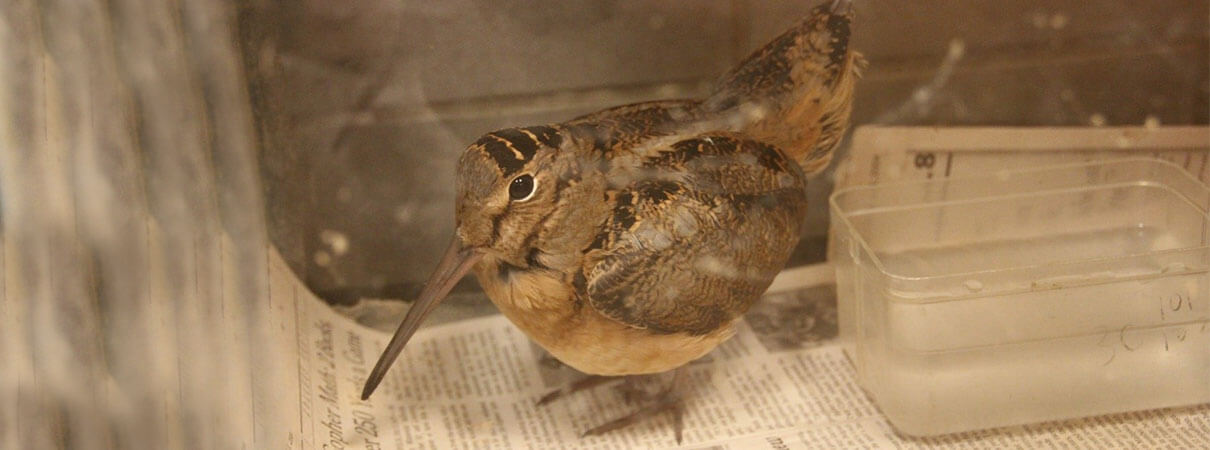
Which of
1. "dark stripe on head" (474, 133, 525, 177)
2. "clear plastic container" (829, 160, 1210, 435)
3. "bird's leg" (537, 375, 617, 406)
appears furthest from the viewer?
"bird's leg" (537, 375, 617, 406)

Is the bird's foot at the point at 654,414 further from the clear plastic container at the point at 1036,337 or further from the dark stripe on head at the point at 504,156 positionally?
the dark stripe on head at the point at 504,156

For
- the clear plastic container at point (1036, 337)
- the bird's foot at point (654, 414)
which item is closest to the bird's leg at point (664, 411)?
the bird's foot at point (654, 414)

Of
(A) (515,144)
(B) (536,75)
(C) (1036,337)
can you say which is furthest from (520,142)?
(C) (1036,337)

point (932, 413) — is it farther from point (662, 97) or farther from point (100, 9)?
point (100, 9)

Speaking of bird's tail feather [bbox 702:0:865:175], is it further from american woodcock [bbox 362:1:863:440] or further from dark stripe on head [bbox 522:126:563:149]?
dark stripe on head [bbox 522:126:563:149]

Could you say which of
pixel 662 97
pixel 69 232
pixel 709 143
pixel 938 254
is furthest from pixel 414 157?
pixel 938 254

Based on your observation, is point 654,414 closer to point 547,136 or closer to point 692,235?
point 692,235

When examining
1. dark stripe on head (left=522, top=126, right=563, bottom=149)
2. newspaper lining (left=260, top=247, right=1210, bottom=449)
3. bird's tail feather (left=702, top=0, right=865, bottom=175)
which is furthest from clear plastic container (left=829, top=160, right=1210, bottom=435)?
dark stripe on head (left=522, top=126, right=563, bottom=149)
